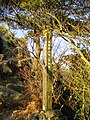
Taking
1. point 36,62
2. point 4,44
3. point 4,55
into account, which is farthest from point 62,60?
point 4,44

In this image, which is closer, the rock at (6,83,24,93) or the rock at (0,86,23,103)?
the rock at (0,86,23,103)

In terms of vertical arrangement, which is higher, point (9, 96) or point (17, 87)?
point (17, 87)

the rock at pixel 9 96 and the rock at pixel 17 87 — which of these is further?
the rock at pixel 17 87

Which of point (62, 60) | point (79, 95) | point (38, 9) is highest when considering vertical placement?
point (38, 9)

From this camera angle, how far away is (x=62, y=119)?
6.09 meters

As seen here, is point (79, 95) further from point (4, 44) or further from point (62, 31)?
point (4, 44)

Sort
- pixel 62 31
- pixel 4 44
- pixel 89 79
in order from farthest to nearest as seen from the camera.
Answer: pixel 4 44 → pixel 89 79 → pixel 62 31

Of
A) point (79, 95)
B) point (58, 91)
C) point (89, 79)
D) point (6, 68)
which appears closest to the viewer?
point (89, 79)

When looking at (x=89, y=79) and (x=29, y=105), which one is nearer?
(x=89, y=79)

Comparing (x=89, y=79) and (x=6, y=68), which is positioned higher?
(x=6, y=68)

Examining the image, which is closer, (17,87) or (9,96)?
(9,96)

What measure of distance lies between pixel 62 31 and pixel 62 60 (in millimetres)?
2027

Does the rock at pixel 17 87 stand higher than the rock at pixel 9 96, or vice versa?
the rock at pixel 17 87

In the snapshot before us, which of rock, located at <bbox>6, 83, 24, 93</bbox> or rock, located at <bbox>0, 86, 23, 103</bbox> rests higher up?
rock, located at <bbox>6, 83, 24, 93</bbox>
